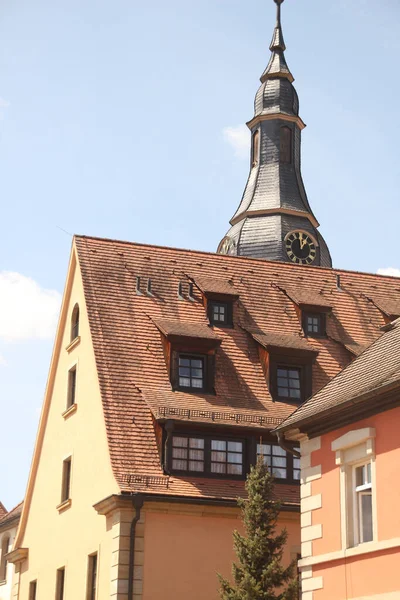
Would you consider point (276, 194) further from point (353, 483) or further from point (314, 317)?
point (353, 483)

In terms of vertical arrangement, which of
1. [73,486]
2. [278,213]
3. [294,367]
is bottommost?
[73,486]

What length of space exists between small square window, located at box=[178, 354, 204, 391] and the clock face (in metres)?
34.1

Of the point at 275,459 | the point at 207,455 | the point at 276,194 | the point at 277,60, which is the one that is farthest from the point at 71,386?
the point at 277,60

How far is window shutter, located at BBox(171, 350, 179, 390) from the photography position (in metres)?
29.8

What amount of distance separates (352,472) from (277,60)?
176ft

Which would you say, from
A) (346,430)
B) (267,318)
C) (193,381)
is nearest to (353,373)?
(346,430)

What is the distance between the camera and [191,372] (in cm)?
3031

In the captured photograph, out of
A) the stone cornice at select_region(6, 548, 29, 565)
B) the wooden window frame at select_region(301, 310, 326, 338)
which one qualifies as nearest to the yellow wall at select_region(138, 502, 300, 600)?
the wooden window frame at select_region(301, 310, 326, 338)

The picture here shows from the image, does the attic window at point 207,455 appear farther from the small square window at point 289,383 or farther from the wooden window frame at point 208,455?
the small square window at point 289,383

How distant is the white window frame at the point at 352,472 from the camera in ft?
63.4

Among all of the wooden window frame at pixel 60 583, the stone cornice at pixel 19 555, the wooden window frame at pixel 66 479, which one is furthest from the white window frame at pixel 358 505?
the stone cornice at pixel 19 555

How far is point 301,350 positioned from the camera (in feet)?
102

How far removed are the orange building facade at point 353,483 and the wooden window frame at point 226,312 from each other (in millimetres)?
10326

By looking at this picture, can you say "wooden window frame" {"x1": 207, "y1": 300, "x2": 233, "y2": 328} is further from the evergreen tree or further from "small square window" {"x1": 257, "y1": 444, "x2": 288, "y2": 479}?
the evergreen tree
